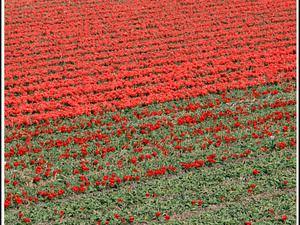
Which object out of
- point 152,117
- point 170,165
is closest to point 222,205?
point 170,165

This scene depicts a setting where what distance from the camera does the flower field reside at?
598 cm

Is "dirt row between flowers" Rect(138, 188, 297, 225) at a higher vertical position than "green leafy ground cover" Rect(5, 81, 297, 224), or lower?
lower

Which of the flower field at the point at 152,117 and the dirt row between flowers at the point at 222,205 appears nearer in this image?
the dirt row between flowers at the point at 222,205

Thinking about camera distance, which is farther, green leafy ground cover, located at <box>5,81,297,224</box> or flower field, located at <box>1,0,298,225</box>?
flower field, located at <box>1,0,298,225</box>

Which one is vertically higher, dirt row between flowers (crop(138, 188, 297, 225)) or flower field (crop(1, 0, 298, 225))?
flower field (crop(1, 0, 298, 225))

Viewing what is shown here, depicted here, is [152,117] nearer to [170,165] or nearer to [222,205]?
[170,165]

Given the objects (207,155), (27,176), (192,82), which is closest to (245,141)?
(207,155)

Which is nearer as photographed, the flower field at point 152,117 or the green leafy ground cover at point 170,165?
the green leafy ground cover at point 170,165

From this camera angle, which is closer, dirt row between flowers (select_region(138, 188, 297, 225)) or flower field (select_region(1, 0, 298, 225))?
dirt row between flowers (select_region(138, 188, 297, 225))

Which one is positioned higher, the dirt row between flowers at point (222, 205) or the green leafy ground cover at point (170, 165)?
the green leafy ground cover at point (170, 165)

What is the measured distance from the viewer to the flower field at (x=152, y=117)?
5977mm

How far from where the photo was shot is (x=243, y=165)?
22.4ft

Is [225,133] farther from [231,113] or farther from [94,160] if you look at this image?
[94,160]

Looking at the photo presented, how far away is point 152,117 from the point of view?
8.63 metres
